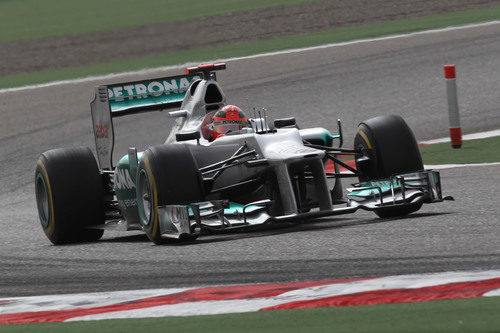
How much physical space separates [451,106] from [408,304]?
9.37 meters

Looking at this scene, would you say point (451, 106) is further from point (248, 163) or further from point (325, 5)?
point (325, 5)

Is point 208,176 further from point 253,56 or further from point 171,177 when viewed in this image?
point 253,56

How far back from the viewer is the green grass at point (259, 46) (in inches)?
895

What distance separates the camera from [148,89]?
11125 mm

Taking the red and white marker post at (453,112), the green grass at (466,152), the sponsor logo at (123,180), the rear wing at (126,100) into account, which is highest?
the rear wing at (126,100)

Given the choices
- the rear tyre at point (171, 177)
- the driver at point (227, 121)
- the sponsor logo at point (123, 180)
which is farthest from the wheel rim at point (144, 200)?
the driver at point (227, 121)

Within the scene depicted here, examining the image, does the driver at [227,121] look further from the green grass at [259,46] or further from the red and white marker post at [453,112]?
the green grass at [259,46]

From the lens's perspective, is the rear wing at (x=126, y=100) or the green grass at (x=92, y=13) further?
the green grass at (x=92, y=13)

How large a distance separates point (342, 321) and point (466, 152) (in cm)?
870

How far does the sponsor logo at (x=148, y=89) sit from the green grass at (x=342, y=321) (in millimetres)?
5311

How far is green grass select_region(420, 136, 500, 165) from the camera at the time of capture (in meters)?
13.0

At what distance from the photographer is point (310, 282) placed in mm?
6359

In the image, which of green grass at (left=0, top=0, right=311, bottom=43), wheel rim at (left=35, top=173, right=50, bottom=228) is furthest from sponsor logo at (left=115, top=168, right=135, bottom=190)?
green grass at (left=0, top=0, right=311, bottom=43)

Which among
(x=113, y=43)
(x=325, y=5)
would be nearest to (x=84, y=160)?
(x=113, y=43)
